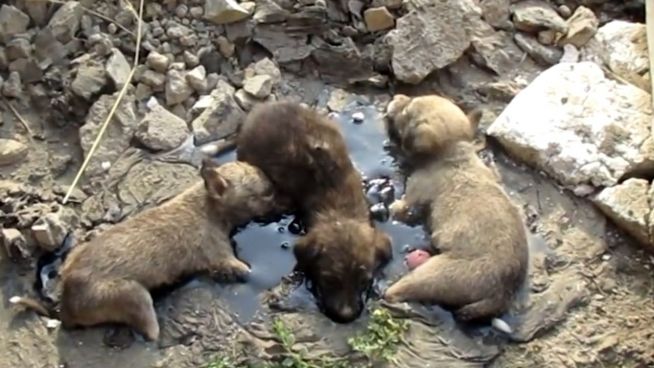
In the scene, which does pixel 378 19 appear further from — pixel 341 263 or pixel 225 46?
pixel 341 263

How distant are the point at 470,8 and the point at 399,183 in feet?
3.14

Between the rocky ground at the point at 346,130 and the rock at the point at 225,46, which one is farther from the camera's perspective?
the rock at the point at 225,46

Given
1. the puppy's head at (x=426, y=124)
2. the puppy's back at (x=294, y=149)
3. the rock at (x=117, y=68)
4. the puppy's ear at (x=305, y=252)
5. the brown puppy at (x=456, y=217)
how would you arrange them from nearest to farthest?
the brown puppy at (x=456, y=217) < the puppy's ear at (x=305, y=252) < the puppy's back at (x=294, y=149) < the puppy's head at (x=426, y=124) < the rock at (x=117, y=68)

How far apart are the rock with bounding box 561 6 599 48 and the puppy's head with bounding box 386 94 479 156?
0.71 meters

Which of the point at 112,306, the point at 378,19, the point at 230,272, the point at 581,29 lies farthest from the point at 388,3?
the point at 112,306

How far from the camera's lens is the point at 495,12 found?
→ 18.6 ft

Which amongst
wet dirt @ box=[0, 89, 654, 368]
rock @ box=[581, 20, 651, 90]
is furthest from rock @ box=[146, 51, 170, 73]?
rock @ box=[581, 20, 651, 90]

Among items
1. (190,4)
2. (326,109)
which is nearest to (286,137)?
(326,109)

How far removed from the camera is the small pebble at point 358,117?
5320mm

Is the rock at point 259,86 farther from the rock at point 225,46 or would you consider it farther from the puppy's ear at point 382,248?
the puppy's ear at point 382,248

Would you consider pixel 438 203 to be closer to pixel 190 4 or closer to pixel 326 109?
pixel 326 109

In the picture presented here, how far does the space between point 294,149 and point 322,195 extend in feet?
0.70

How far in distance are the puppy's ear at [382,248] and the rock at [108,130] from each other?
3.68ft

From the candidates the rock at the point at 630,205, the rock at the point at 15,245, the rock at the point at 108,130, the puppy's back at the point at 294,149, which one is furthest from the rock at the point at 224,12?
the rock at the point at 630,205
